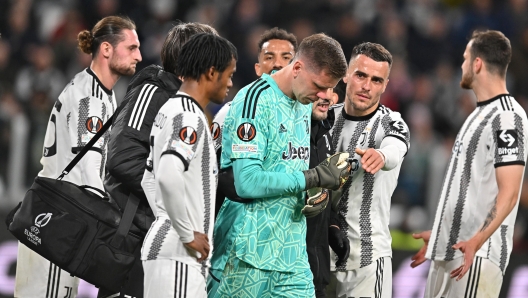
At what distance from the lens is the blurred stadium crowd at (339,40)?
9844 mm

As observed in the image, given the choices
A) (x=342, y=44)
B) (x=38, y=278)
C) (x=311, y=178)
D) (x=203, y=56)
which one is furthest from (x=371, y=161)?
(x=342, y=44)

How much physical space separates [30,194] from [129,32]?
177 centimetres

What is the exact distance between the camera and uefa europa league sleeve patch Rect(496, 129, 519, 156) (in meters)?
5.45

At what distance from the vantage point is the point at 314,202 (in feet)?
15.2

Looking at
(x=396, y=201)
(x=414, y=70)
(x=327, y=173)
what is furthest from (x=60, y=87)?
(x=327, y=173)

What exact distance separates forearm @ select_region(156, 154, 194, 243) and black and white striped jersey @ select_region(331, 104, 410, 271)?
Result: 1.70 metres

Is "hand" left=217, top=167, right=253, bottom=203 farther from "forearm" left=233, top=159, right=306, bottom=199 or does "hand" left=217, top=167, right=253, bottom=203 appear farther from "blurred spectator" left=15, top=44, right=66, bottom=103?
"blurred spectator" left=15, top=44, right=66, bottom=103

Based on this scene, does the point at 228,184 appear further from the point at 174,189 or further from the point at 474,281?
the point at 474,281

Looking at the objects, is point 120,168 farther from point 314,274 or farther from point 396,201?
point 396,201

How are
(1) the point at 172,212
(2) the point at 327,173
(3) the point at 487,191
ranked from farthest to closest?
1. (3) the point at 487,191
2. (2) the point at 327,173
3. (1) the point at 172,212

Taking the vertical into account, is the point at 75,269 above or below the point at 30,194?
below

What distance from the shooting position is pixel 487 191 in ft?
18.2

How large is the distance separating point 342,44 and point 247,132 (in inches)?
323

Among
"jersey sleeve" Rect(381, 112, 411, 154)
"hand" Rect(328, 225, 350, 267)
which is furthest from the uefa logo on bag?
"jersey sleeve" Rect(381, 112, 411, 154)
